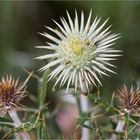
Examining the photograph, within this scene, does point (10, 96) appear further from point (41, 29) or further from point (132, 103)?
point (41, 29)

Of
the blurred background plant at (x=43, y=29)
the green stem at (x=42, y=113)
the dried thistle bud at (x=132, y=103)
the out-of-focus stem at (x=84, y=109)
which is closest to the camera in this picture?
the dried thistle bud at (x=132, y=103)

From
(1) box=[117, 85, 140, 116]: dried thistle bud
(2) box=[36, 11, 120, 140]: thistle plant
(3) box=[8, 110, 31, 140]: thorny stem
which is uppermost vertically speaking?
(2) box=[36, 11, 120, 140]: thistle plant

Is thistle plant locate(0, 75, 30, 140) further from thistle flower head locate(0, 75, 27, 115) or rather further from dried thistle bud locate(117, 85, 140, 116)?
dried thistle bud locate(117, 85, 140, 116)

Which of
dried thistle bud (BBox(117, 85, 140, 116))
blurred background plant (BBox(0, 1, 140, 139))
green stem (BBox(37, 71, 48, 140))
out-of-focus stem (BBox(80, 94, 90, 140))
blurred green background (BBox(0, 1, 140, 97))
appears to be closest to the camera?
dried thistle bud (BBox(117, 85, 140, 116))

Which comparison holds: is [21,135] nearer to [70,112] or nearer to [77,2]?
[70,112]

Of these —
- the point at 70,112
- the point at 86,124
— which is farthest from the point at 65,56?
the point at 70,112

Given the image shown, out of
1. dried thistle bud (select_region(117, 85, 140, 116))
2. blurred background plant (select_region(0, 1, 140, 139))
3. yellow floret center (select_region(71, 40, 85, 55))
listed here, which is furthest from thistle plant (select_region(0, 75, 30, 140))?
blurred background plant (select_region(0, 1, 140, 139))

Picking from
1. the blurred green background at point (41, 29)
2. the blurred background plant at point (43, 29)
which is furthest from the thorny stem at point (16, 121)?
the blurred green background at point (41, 29)

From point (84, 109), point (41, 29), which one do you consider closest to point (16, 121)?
point (84, 109)

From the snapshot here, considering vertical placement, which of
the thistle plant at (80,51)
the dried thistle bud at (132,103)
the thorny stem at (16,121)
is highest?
the thistle plant at (80,51)

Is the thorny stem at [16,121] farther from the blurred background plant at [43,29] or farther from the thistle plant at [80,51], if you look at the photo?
the blurred background plant at [43,29]
